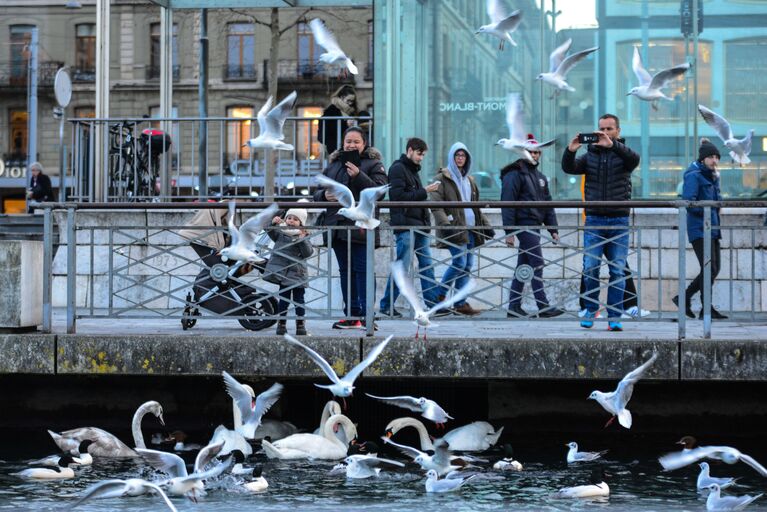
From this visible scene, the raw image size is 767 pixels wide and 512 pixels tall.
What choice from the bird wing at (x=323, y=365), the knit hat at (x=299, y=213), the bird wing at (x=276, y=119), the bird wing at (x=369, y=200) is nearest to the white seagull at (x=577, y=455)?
the bird wing at (x=323, y=365)

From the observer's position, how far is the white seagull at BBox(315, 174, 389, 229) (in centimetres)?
1079

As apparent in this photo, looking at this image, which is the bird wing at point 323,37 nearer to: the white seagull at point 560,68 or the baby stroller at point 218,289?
the white seagull at point 560,68

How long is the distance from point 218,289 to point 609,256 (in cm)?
313

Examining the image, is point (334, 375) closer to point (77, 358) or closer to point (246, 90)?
point (77, 358)

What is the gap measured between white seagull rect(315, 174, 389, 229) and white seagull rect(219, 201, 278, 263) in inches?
18.0

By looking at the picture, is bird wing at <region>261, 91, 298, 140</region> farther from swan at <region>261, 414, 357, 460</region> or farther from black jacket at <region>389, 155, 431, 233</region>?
swan at <region>261, 414, 357, 460</region>

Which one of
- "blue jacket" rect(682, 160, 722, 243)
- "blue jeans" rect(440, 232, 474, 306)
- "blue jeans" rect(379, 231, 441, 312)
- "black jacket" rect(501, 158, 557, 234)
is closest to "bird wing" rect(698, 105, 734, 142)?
"blue jacket" rect(682, 160, 722, 243)

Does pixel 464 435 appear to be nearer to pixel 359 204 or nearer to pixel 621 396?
pixel 621 396

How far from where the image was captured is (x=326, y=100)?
50.4 m

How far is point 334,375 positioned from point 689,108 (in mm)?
7270

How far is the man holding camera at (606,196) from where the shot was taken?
11.5 metres

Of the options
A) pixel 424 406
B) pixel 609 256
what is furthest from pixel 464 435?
pixel 609 256

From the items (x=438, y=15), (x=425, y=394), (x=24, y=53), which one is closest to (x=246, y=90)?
(x=24, y=53)

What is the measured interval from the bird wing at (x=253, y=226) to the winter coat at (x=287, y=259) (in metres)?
0.39
